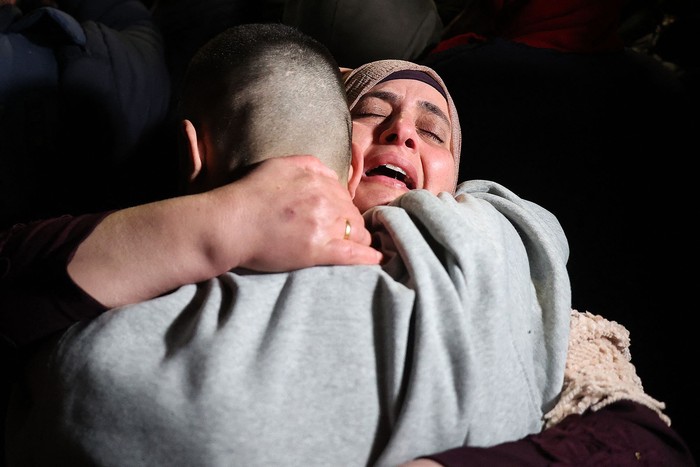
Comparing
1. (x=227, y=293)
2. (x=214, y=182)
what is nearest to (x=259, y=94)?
(x=214, y=182)

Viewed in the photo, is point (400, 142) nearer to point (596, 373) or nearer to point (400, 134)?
point (400, 134)

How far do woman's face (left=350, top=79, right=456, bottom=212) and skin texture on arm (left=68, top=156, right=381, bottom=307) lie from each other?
278 millimetres

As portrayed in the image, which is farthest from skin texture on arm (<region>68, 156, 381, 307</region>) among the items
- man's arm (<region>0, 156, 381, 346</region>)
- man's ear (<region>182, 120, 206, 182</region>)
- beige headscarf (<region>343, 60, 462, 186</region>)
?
beige headscarf (<region>343, 60, 462, 186</region>)

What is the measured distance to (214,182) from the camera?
0.81m

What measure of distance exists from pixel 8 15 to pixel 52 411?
34.4 inches

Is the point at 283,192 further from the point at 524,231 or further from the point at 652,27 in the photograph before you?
the point at 652,27

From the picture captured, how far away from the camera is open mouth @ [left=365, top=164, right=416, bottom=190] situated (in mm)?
1030

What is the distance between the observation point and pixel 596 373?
823 mm

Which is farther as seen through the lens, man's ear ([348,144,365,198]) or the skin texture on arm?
man's ear ([348,144,365,198])

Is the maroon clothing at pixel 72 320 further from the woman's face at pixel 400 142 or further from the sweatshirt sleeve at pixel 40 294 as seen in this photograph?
the woman's face at pixel 400 142

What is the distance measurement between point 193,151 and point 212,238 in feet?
0.64

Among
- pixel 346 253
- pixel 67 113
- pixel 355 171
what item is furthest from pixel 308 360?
pixel 67 113

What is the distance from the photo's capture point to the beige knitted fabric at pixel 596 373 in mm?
780

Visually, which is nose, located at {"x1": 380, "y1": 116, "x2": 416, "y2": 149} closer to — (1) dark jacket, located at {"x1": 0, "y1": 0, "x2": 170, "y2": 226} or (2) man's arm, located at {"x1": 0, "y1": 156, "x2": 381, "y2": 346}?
(2) man's arm, located at {"x1": 0, "y1": 156, "x2": 381, "y2": 346}
